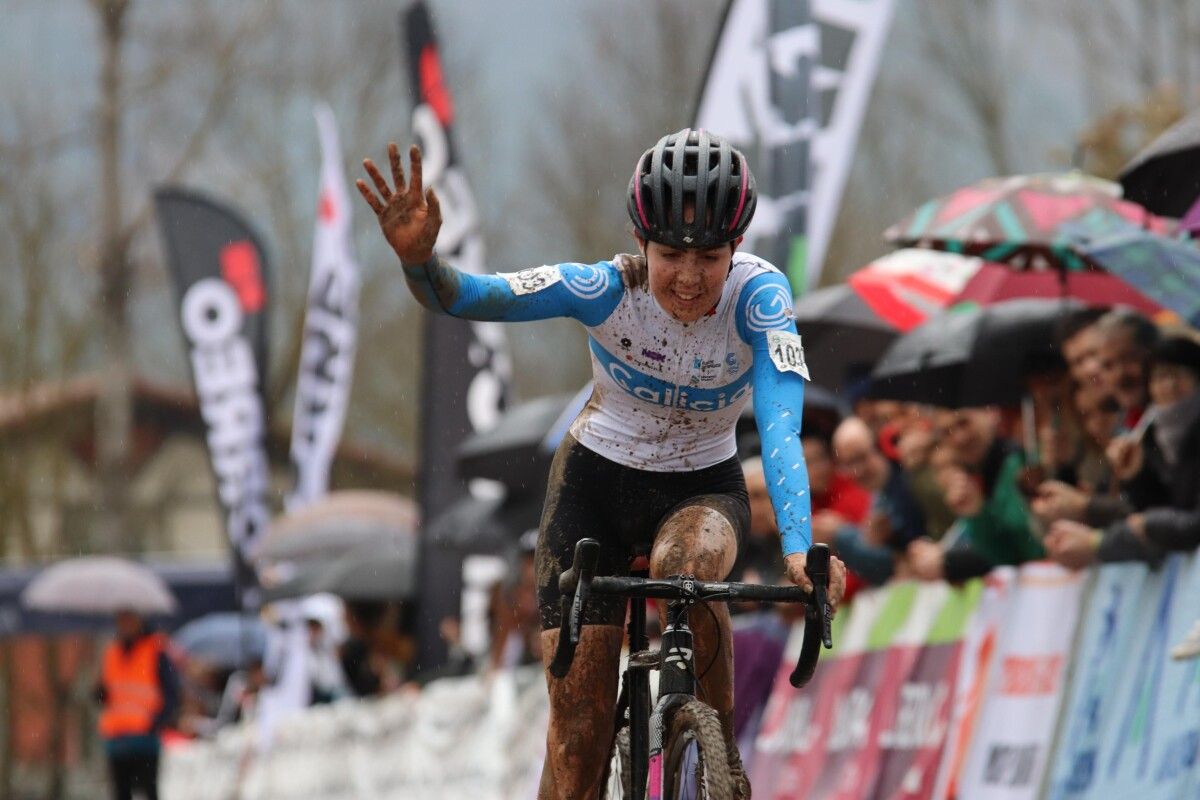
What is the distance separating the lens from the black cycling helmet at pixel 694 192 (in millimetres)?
6086

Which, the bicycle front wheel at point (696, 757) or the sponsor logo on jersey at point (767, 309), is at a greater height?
the sponsor logo on jersey at point (767, 309)

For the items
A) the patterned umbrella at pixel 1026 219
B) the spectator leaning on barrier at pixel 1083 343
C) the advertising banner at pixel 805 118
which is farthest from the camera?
the advertising banner at pixel 805 118

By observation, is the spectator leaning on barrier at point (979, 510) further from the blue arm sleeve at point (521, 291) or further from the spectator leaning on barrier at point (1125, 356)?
the blue arm sleeve at point (521, 291)

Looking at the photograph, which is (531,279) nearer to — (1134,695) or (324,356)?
(1134,695)

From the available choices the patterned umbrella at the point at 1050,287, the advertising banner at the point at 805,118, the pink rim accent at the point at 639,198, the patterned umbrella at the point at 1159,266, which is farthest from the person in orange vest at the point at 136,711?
the pink rim accent at the point at 639,198

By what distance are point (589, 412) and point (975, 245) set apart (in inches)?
170

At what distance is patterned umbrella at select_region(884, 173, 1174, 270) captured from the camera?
10.3 metres

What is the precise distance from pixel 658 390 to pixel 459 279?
77 centimetres

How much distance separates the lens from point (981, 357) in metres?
→ 10.5

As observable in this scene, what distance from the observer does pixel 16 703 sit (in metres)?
42.4

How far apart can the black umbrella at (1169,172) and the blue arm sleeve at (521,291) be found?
4356 millimetres

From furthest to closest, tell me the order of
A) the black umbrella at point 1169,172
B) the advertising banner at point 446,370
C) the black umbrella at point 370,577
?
the black umbrella at point 370,577
the advertising banner at point 446,370
the black umbrella at point 1169,172

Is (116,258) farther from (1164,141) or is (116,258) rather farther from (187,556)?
(1164,141)

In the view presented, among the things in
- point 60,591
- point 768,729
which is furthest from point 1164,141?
point 60,591
